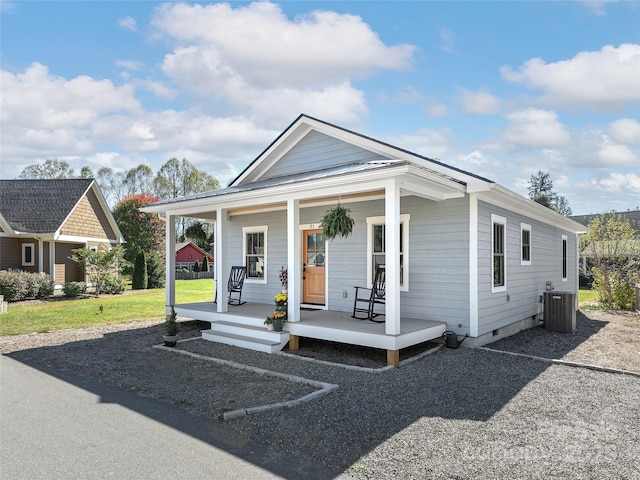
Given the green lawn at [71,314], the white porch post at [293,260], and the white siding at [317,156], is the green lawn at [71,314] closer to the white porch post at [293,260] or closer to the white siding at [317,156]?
the white siding at [317,156]

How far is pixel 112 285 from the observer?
20.0 metres

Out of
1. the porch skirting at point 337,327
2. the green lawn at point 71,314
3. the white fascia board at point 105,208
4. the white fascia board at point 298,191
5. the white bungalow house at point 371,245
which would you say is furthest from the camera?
the white fascia board at point 105,208

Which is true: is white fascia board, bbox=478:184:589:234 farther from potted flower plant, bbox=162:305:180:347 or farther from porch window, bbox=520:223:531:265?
potted flower plant, bbox=162:305:180:347

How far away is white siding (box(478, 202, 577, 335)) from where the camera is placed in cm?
797

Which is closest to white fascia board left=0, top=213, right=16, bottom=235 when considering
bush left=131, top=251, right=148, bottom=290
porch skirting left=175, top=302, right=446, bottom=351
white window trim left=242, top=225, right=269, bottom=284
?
bush left=131, top=251, right=148, bottom=290

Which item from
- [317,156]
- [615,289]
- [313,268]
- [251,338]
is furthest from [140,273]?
[615,289]

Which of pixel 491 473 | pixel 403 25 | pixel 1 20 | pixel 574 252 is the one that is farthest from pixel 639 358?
pixel 1 20

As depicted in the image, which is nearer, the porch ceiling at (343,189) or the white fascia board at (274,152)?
the porch ceiling at (343,189)

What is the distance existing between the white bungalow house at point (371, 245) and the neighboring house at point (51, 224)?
12.5m

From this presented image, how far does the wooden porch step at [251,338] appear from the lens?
7699 millimetres

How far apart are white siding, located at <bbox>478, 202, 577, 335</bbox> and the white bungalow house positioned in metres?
0.04

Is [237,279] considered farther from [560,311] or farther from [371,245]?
[560,311]

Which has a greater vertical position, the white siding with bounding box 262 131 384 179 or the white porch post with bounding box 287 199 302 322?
the white siding with bounding box 262 131 384 179

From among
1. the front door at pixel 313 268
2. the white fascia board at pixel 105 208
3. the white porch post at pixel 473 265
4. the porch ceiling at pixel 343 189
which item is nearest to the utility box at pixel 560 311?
the white porch post at pixel 473 265
